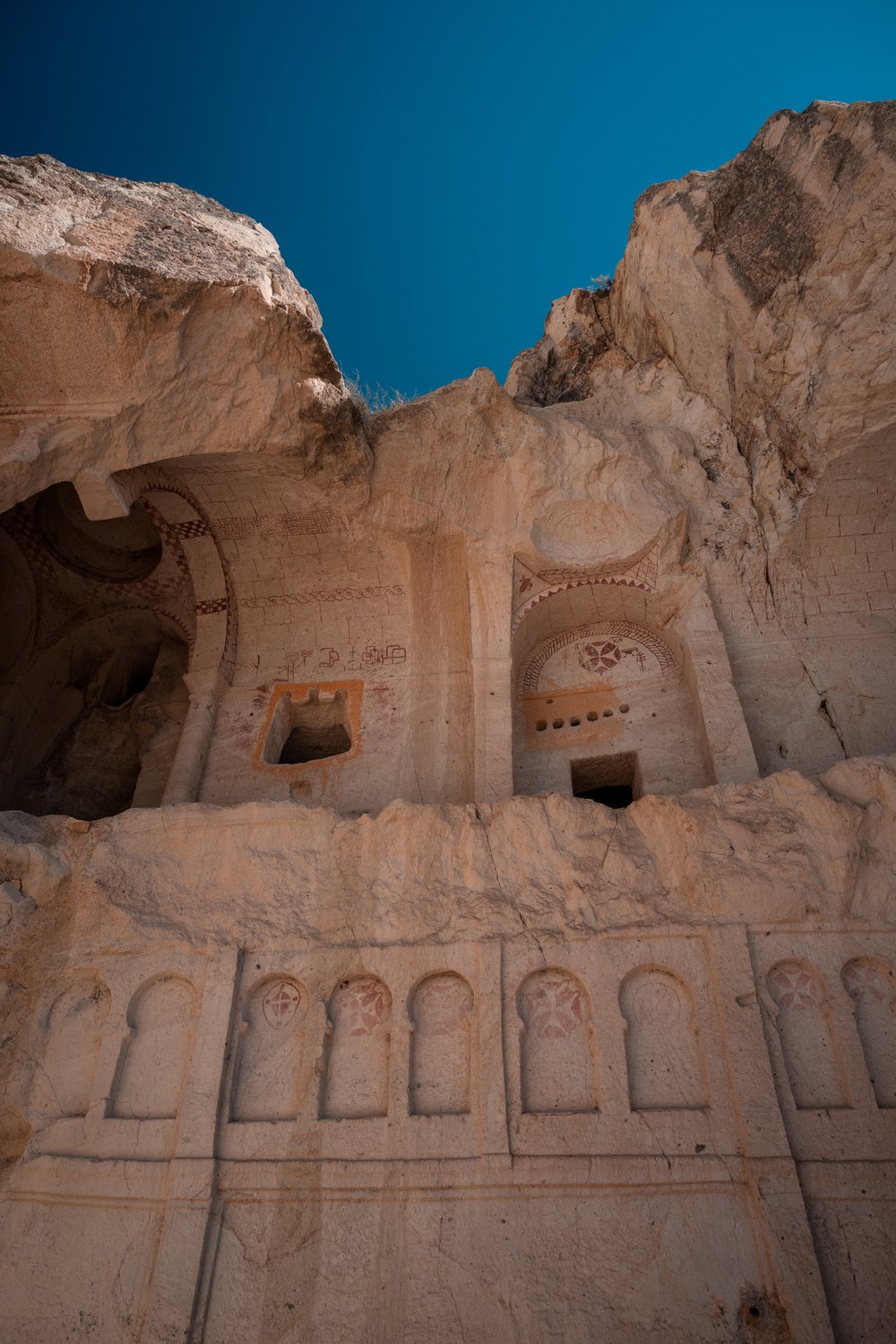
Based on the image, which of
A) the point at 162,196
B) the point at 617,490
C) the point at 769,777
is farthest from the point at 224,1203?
the point at 162,196

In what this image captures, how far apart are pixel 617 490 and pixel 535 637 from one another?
1.70 metres

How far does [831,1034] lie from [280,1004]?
370 centimetres

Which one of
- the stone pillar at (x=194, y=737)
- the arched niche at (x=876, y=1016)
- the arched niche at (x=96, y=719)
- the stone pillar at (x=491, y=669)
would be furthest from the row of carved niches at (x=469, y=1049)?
the arched niche at (x=96, y=719)

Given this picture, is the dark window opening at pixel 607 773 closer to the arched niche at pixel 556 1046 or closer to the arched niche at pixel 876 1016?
the arched niche at pixel 556 1046

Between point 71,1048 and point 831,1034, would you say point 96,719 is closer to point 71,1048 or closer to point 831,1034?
point 71,1048

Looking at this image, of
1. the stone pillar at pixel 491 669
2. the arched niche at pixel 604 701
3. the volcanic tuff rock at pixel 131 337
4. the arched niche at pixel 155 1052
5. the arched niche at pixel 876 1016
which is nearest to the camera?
the arched niche at pixel 876 1016

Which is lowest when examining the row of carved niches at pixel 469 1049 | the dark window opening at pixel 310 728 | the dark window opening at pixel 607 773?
the row of carved niches at pixel 469 1049

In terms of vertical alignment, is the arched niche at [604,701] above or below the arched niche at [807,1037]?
above

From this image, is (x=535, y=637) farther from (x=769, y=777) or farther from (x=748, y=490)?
(x=769, y=777)

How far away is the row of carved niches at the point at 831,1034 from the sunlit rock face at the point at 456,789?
30 millimetres

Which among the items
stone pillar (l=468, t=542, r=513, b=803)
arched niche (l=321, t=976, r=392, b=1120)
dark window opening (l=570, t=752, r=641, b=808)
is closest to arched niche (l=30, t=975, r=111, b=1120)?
arched niche (l=321, t=976, r=392, b=1120)

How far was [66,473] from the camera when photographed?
23.2 ft

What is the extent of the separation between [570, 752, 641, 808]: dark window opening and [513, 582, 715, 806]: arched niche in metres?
0.01

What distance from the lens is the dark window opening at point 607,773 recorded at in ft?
26.7
